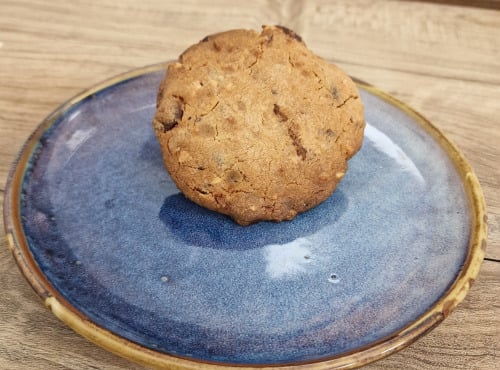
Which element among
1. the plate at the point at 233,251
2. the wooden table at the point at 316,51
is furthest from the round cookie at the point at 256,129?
the wooden table at the point at 316,51

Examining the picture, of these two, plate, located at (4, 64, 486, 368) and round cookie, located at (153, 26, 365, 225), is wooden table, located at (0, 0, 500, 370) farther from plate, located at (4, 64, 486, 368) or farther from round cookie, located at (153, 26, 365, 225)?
round cookie, located at (153, 26, 365, 225)

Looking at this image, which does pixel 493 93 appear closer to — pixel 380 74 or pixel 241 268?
pixel 380 74

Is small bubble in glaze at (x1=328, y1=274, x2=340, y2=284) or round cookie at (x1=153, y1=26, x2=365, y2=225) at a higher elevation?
round cookie at (x1=153, y1=26, x2=365, y2=225)

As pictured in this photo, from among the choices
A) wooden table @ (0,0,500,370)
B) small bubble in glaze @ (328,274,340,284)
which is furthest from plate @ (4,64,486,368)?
wooden table @ (0,0,500,370)

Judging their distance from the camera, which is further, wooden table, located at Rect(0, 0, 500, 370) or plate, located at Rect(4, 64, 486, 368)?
wooden table, located at Rect(0, 0, 500, 370)
